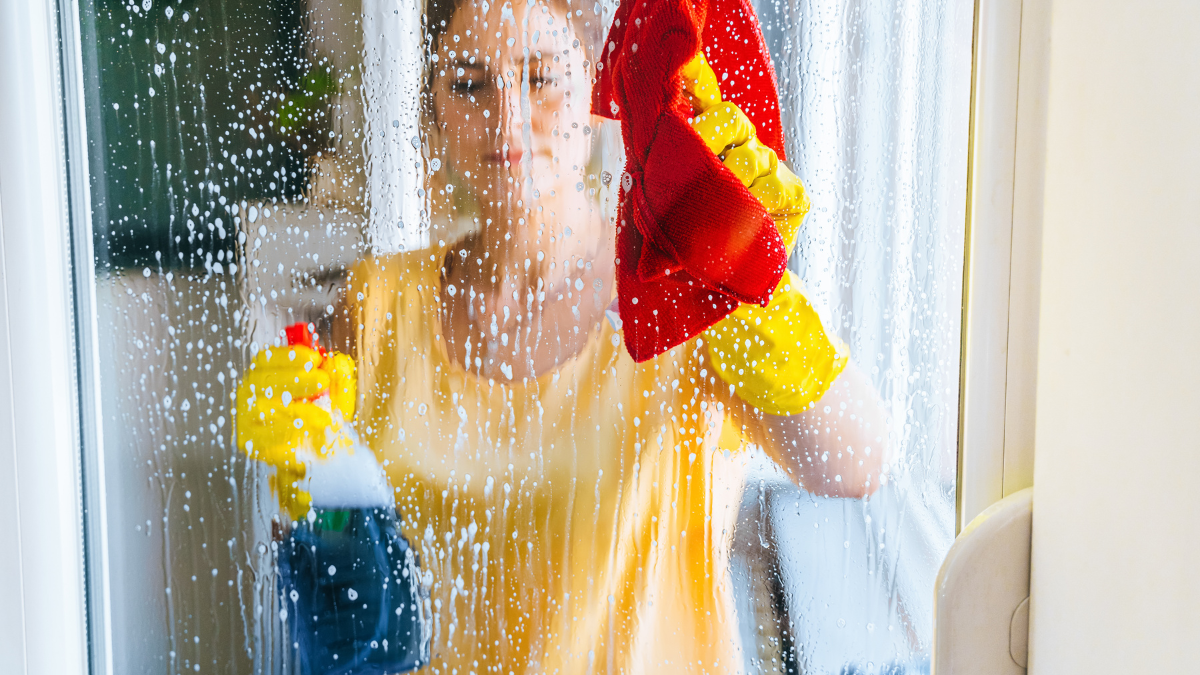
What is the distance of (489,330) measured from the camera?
0.52m

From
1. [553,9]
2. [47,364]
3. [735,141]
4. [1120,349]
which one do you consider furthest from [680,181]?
[47,364]

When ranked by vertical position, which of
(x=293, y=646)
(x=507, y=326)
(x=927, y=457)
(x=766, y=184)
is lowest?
(x=293, y=646)

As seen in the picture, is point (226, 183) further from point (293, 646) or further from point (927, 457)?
point (927, 457)

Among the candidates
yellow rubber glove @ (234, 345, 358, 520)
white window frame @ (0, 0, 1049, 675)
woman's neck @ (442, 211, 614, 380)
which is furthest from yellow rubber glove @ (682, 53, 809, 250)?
yellow rubber glove @ (234, 345, 358, 520)

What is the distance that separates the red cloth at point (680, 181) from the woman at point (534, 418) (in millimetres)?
22

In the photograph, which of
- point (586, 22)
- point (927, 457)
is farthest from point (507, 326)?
point (927, 457)

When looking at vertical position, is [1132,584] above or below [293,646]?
above

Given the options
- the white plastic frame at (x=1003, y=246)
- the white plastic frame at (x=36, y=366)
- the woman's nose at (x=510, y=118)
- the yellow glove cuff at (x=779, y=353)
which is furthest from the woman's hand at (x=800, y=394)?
the white plastic frame at (x=36, y=366)

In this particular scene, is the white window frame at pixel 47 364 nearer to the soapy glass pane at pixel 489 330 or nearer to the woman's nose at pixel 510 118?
the soapy glass pane at pixel 489 330

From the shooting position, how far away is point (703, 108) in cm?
49

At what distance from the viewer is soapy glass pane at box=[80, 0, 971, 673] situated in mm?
503

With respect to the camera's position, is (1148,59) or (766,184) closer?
(1148,59)

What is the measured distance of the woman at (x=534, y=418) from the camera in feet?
1.66

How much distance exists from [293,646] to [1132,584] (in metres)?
0.58
